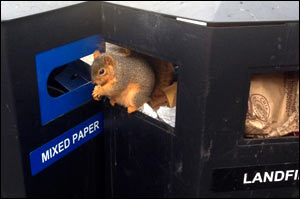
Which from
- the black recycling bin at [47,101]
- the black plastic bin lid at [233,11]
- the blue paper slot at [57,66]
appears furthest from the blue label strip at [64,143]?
the black plastic bin lid at [233,11]

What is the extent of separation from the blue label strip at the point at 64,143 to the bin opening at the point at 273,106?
0.92 metres

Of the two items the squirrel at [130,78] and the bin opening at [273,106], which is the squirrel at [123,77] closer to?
the squirrel at [130,78]

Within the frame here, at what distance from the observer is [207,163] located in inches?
96.4

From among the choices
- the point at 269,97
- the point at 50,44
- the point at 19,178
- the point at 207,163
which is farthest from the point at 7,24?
the point at 269,97

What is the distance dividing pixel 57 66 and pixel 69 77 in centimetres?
37

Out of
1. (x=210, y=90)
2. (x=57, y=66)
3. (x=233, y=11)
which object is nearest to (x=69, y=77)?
(x=57, y=66)

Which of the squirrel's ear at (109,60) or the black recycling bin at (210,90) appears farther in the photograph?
the squirrel's ear at (109,60)

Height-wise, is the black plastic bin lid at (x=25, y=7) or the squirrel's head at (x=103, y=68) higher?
the black plastic bin lid at (x=25, y=7)

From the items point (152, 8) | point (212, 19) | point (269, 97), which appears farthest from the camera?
point (269, 97)

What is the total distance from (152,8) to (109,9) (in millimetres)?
292

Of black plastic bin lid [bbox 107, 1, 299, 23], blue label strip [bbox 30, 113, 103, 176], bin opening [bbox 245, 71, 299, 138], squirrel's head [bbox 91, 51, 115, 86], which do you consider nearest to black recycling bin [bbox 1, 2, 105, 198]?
blue label strip [bbox 30, 113, 103, 176]

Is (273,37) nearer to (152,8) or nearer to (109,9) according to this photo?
(152,8)

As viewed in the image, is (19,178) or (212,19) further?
(19,178)

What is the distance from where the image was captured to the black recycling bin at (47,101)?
2.28m
